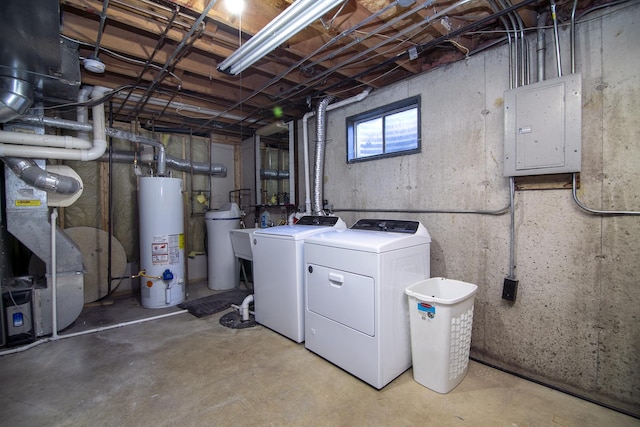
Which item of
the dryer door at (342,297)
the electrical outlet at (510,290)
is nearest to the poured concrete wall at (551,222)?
the electrical outlet at (510,290)

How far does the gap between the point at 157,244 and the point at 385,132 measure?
293 centimetres

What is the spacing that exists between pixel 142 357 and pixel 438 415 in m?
2.22

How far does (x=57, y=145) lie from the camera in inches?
101

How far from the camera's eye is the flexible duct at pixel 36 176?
2.38 metres

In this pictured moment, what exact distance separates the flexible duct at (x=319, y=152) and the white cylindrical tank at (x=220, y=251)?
5.13ft

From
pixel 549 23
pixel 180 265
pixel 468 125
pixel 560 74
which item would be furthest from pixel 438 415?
pixel 180 265

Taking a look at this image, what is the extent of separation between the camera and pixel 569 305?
5.74ft

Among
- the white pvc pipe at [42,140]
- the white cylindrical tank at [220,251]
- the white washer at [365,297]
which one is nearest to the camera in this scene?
the white washer at [365,297]

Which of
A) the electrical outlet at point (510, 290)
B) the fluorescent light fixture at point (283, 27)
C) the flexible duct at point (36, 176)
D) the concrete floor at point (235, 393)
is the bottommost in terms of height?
the concrete floor at point (235, 393)

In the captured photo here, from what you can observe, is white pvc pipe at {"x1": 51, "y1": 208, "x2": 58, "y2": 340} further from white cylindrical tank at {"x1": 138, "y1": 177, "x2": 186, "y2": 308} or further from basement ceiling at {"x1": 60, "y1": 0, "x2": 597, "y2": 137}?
basement ceiling at {"x1": 60, "y1": 0, "x2": 597, "y2": 137}

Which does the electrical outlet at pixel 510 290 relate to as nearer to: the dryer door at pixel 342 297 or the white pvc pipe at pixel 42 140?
the dryer door at pixel 342 297

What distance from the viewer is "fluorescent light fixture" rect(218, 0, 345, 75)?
148 cm

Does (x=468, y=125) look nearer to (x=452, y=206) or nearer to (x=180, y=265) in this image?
(x=452, y=206)

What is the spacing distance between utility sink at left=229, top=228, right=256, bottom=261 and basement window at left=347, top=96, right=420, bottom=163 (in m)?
1.55
